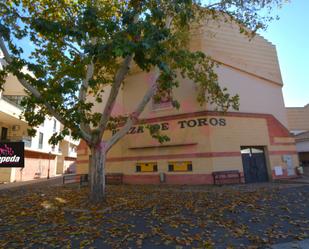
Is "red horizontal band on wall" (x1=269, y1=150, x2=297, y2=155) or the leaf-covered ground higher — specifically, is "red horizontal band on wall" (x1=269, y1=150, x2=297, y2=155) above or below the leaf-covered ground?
above

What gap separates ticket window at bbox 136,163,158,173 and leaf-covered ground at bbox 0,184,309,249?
650cm

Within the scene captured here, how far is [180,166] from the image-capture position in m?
14.3

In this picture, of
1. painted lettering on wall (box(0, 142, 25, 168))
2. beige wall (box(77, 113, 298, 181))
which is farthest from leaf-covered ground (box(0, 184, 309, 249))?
painted lettering on wall (box(0, 142, 25, 168))

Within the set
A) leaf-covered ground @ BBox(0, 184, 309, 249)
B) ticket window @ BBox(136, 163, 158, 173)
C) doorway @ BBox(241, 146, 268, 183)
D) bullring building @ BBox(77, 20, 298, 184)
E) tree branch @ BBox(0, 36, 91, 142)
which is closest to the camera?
leaf-covered ground @ BBox(0, 184, 309, 249)

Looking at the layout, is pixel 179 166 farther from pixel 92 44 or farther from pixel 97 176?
pixel 92 44

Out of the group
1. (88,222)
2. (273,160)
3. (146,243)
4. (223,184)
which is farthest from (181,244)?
(273,160)

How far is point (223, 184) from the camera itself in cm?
1320

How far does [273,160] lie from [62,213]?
45.2 feet

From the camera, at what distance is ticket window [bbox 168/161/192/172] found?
1410 centimetres

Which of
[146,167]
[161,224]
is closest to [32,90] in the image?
[161,224]

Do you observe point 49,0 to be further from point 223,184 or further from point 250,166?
point 250,166

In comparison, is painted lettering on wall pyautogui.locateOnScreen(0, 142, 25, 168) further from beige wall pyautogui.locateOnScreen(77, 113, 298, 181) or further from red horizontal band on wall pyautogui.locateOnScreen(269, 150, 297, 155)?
red horizontal band on wall pyautogui.locateOnScreen(269, 150, 297, 155)

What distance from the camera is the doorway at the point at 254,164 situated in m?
14.5

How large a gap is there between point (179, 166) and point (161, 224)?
28.6 ft
